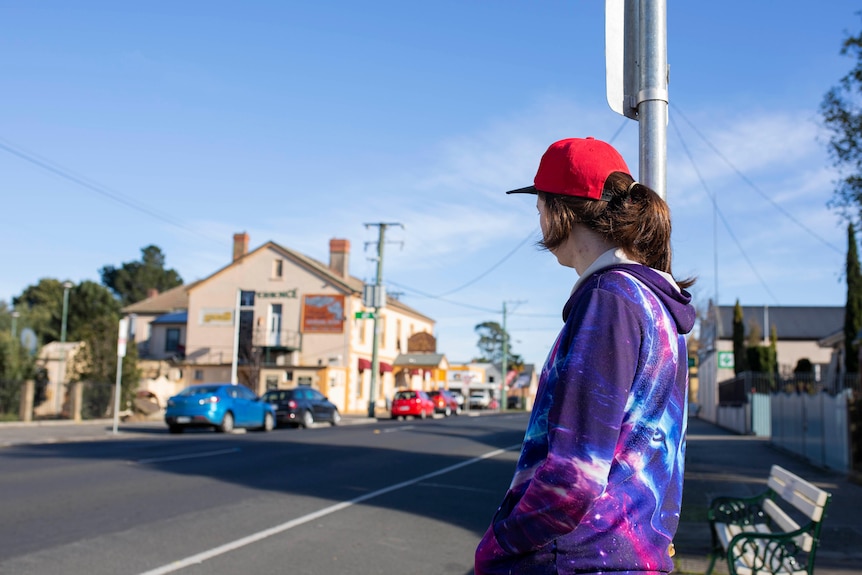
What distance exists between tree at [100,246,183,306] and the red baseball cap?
325 ft

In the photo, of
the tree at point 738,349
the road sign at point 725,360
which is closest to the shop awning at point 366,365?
the tree at point 738,349

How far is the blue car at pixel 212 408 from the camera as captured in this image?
23188mm

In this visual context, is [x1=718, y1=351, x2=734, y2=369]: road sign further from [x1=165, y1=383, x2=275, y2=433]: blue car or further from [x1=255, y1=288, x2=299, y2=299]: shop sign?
[x1=255, y1=288, x2=299, y2=299]: shop sign

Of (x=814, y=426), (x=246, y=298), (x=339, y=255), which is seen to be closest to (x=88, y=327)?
(x=246, y=298)

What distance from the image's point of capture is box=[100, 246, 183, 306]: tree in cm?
9719

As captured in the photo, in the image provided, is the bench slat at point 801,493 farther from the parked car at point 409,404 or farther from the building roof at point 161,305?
the building roof at point 161,305

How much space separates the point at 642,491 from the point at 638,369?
0.90ft

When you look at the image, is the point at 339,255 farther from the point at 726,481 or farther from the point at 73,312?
the point at 726,481

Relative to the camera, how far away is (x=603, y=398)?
1.80 m

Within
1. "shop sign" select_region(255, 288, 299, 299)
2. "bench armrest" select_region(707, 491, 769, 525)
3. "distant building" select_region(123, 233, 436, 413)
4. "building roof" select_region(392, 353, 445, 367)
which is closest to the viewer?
"bench armrest" select_region(707, 491, 769, 525)

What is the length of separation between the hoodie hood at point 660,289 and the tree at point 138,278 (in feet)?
326

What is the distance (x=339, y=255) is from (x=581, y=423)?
171 ft

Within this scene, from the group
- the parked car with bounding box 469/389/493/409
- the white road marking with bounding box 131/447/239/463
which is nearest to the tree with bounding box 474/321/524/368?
the parked car with bounding box 469/389/493/409

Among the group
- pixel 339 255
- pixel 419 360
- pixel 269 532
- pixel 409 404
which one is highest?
pixel 339 255
